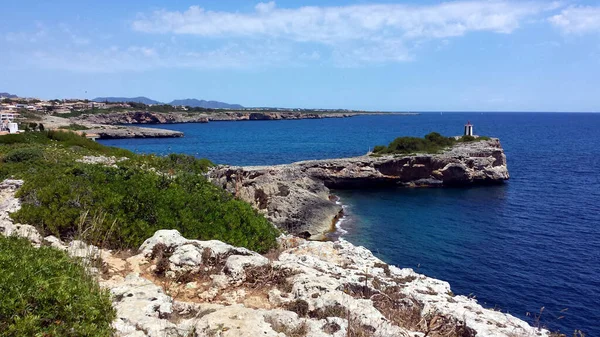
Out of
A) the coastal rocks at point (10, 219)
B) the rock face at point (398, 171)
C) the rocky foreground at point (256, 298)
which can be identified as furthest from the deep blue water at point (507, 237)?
the coastal rocks at point (10, 219)

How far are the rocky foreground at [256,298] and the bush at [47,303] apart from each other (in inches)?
20.4

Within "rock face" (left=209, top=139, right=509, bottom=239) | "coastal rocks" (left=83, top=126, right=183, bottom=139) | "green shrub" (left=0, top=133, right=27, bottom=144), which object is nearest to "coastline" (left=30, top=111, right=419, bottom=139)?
"coastal rocks" (left=83, top=126, right=183, bottom=139)

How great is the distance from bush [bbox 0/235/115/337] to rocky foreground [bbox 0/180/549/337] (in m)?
0.52

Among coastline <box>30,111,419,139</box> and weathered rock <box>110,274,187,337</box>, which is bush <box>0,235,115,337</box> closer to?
weathered rock <box>110,274,187,337</box>

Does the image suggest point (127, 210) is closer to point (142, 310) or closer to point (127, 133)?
point (142, 310)

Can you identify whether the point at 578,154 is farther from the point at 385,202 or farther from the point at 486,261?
the point at 486,261

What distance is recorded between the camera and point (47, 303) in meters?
4.73

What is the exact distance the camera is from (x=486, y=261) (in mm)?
24328

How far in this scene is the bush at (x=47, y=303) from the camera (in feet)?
14.5

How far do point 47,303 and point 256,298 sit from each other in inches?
136

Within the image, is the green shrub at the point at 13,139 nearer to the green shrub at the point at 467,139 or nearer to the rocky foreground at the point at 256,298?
the rocky foreground at the point at 256,298

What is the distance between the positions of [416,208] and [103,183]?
30512mm

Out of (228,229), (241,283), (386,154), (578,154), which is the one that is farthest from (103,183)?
(578,154)

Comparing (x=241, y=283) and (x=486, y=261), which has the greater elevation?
(x=241, y=283)
